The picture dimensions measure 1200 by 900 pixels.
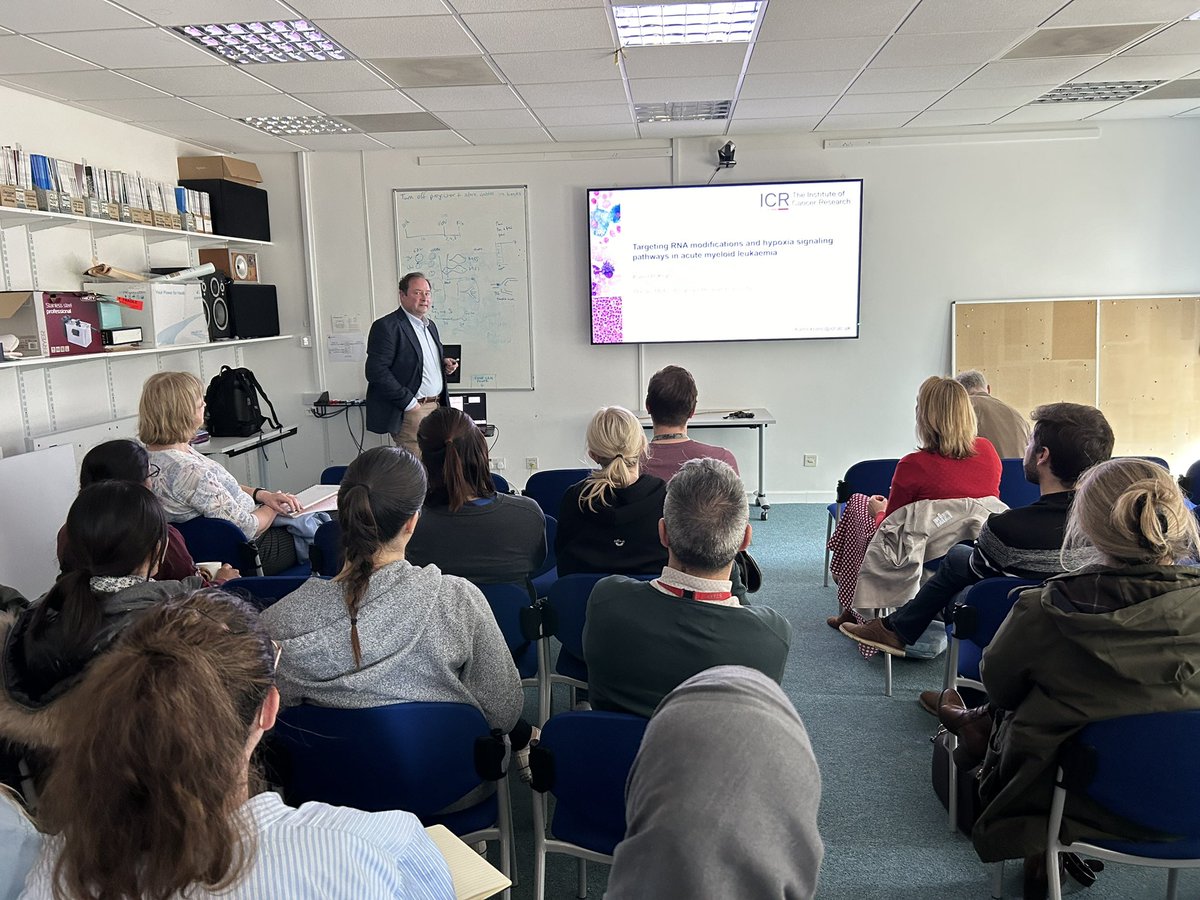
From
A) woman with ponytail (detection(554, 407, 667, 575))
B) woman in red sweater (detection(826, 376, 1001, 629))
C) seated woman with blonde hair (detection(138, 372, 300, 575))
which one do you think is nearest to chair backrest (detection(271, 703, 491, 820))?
woman with ponytail (detection(554, 407, 667, 575))

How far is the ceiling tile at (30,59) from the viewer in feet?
12.4

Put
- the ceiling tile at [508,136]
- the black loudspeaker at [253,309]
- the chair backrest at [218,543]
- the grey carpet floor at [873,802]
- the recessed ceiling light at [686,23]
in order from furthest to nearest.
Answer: the black loudspeaker at [253,309] → the ceiling tile at [508,136] → the recessed ceiling light at [686,23] → the chair backrest at [218,543] → the grey carpet floor at [873,802]

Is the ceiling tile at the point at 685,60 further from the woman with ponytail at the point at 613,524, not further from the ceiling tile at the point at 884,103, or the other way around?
the woman with ponytail at the point at 613,524

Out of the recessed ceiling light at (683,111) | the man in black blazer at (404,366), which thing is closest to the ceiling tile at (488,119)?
the recessed ceiling light at (683,111)

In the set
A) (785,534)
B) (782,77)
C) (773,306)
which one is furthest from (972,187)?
(785,534)

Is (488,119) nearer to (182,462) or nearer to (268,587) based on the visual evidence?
(182,462)

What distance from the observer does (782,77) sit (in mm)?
4734

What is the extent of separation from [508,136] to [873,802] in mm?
5023

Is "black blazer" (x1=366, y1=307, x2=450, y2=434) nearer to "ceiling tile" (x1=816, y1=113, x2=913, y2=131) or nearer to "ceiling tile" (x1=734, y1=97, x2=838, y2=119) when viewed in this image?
"ceiling tile" (x1=734, y1=97, x2=838, y2=119)

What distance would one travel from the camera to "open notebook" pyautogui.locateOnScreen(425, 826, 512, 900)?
126 cm

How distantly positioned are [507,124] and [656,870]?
5.56m

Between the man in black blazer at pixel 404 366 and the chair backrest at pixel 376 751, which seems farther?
the man in black blazer at pixel 404 366

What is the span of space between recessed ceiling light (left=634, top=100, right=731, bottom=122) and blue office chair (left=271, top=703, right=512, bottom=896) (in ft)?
14.7

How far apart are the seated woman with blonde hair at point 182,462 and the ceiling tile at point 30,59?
1.75 meters
